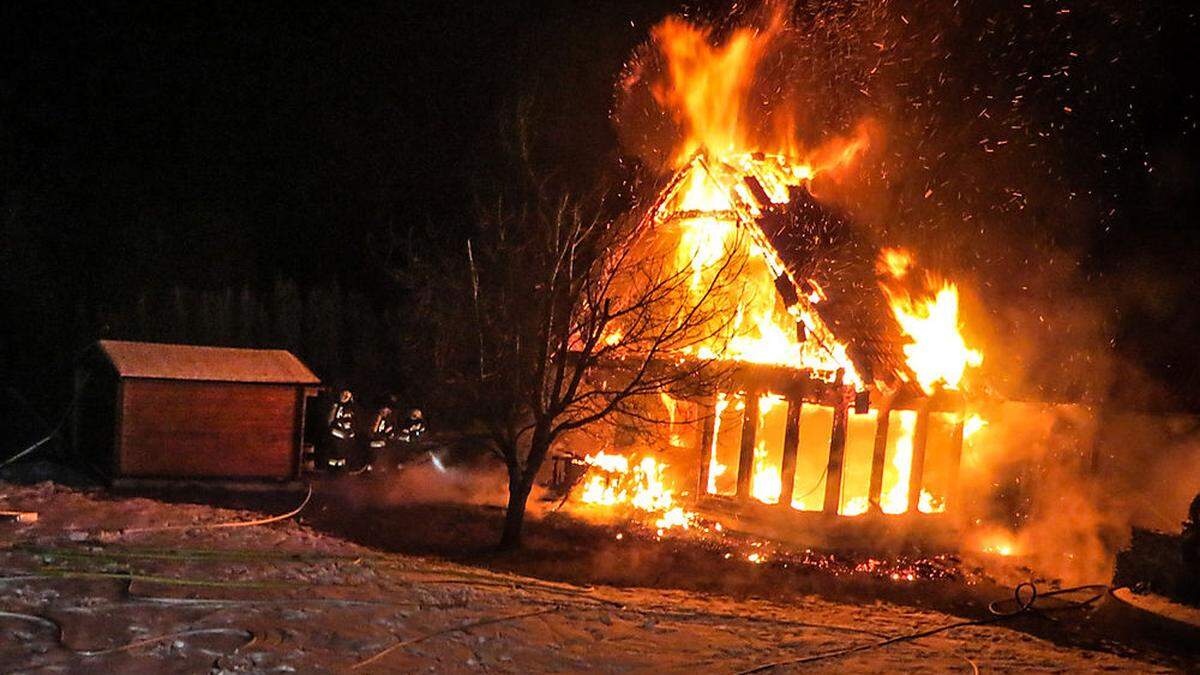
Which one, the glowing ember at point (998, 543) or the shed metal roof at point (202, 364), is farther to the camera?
the glowing ember at point (998, 543)

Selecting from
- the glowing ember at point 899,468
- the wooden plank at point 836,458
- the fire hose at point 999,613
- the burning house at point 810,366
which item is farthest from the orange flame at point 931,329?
the fire hose at point 999,613

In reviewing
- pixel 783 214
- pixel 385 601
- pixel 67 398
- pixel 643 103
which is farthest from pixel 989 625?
pixel 67 398

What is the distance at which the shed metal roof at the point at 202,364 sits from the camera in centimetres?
1289

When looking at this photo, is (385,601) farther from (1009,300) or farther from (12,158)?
(12,158)

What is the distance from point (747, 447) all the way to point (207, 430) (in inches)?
295

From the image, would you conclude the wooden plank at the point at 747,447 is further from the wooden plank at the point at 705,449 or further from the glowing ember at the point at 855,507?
the glowing ember at the point at 855,507

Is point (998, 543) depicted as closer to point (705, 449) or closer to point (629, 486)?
point (705, 449)

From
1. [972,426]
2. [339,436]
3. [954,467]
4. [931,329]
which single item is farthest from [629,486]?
[972,426]

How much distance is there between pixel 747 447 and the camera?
14773 mm

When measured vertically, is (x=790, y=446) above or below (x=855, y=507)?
above

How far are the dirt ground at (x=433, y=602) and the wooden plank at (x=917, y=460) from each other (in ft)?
6.45

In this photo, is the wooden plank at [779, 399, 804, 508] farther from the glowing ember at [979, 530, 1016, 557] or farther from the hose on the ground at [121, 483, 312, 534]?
the hose on the ground at [121, 483, 312, 534]

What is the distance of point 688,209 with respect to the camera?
1656 centimetres

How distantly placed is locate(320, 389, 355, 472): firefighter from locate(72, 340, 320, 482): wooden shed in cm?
142
